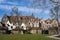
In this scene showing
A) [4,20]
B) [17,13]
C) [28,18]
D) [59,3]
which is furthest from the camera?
[28,18]

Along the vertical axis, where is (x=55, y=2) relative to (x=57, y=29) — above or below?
above

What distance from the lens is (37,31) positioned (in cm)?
7694

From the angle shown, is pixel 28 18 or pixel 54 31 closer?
pixel 54 31

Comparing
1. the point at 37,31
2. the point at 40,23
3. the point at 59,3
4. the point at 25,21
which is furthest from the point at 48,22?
the point at 59,3

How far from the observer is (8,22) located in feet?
366

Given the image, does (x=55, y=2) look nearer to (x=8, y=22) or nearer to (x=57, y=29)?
(x=57, y=29)

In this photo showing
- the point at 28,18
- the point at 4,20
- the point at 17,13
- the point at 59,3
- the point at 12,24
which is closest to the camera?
the point at 59,3

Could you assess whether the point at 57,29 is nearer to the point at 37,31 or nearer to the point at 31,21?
the point at 37,31

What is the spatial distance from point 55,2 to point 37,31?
42736 mm

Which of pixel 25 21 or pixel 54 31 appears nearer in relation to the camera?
pixel 54 31

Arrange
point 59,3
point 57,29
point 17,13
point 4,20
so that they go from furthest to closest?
point 4,20 → point 17,13 → point 57,29 → point 59,3

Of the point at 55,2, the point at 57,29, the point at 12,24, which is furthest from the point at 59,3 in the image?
the point at 12,24

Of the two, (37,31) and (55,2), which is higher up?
(55,2)

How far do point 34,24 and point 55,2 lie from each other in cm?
8974
